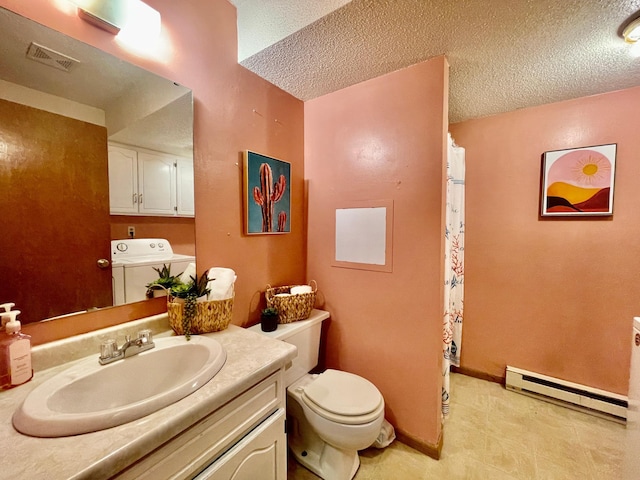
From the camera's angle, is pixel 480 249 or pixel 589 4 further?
pixel 480 249

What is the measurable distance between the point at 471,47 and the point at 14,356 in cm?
209

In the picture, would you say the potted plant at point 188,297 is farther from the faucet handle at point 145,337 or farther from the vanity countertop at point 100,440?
the vanity countertop at point 100,440

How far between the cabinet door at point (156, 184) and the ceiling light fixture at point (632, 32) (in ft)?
6.70

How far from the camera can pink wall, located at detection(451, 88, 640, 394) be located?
164 cm

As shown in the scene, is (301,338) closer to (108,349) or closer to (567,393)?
(108,349)

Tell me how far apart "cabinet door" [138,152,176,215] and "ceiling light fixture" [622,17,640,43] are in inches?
80.4

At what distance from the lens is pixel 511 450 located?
1442 mm

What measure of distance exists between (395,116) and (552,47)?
762mm

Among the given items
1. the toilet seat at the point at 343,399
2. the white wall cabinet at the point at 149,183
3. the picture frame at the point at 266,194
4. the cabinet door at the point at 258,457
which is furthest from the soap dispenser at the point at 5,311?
the toilet seat at the point at 343,399

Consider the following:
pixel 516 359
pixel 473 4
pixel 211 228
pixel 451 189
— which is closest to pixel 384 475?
pixel 516 359

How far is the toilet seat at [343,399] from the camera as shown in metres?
1.16

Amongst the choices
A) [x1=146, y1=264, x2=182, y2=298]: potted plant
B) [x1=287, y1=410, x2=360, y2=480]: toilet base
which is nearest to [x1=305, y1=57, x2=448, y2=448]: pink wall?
[x1=287, y1=410, x2=360, y2=480]: toilet base

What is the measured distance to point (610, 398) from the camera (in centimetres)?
167

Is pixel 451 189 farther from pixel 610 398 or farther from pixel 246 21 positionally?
pixel 610 398
